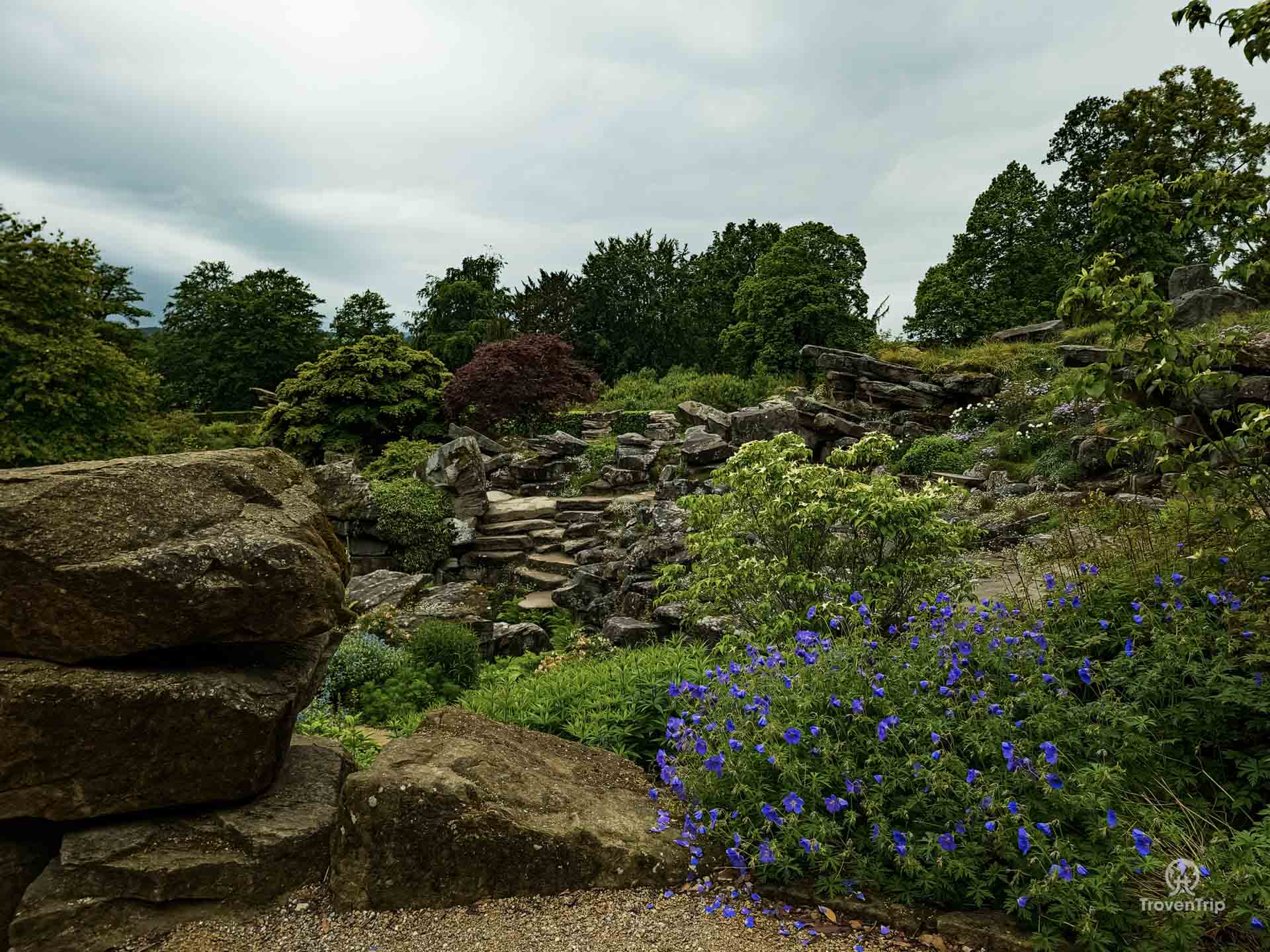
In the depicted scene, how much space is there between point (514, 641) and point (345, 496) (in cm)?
588

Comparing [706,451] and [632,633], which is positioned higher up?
Result: [706,451]

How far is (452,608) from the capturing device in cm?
998

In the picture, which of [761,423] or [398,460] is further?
[398,460]

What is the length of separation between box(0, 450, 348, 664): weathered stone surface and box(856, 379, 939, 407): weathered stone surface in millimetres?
17501

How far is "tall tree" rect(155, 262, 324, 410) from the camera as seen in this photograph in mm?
35906

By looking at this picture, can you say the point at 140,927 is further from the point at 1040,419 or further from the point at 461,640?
the point at 1040,419

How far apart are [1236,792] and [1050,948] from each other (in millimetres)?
Answer: 1404

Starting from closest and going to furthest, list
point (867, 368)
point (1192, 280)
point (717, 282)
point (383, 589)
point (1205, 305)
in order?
point (383, 589)
point (1205, 305)
point (1192, 280)
point (867, 368)
point (717, 282)

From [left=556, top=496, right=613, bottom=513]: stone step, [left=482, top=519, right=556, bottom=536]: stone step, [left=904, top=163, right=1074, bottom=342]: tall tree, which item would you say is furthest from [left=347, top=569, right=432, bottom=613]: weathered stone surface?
[left=904, top=163, right=1074, bottom=342]: tall tree

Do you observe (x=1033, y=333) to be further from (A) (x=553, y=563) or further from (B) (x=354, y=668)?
(B) (x=354, y=668)

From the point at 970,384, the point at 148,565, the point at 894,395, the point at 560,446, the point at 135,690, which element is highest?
the point at 970,384

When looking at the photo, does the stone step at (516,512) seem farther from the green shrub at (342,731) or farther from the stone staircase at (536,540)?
the green shrub at (342,731)

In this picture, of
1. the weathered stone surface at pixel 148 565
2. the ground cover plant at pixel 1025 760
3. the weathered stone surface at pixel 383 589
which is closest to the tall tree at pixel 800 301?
the weathered stone surface at pixel 383 589

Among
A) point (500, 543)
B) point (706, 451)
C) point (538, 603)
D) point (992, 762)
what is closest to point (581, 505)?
point (500, 543)
